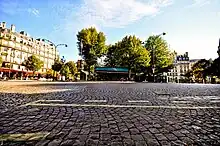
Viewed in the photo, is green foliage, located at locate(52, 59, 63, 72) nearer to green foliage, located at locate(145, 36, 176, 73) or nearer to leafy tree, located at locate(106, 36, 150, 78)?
leafy tree, located at locate(106, 36, 150, 78)

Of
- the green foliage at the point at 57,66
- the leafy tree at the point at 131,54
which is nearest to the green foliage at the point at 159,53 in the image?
the leafy tree at the point at 131,54

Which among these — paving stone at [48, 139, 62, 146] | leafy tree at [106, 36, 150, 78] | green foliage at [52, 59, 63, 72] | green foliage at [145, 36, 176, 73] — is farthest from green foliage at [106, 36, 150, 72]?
paving stone at [48, 139, 62, 146]

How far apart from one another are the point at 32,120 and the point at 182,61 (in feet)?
423

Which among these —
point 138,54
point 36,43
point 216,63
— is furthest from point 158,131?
point 36,43

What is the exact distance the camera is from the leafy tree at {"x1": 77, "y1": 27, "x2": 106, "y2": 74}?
53247mm

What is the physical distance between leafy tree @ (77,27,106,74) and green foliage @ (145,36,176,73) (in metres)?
12.9

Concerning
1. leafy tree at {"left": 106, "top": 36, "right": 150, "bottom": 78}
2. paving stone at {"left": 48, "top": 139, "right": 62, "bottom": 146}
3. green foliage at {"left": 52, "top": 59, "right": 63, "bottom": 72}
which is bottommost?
paving stone at {"left": 48, "top": 139, "right": 62, "bottom": 146}

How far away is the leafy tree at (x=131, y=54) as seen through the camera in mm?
49225

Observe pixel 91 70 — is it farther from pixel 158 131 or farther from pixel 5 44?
pixel 158 131

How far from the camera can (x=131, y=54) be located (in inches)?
1994

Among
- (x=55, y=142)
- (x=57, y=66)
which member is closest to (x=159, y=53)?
(x=57, y=66)

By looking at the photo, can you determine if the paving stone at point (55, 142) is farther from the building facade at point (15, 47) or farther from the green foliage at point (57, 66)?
the building facade at point (15, 47)

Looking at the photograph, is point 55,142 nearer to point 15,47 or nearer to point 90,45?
point 90,45

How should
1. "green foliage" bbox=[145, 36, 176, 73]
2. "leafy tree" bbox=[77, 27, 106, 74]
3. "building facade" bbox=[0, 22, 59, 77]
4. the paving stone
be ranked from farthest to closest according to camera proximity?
"building facade" bbox=[0, 22, 59, 77] → "green foliage" bbox=[145, 36, 176, 73] → "leafy tree" bbox=[77, 27, 106, 74] → the paving stone
